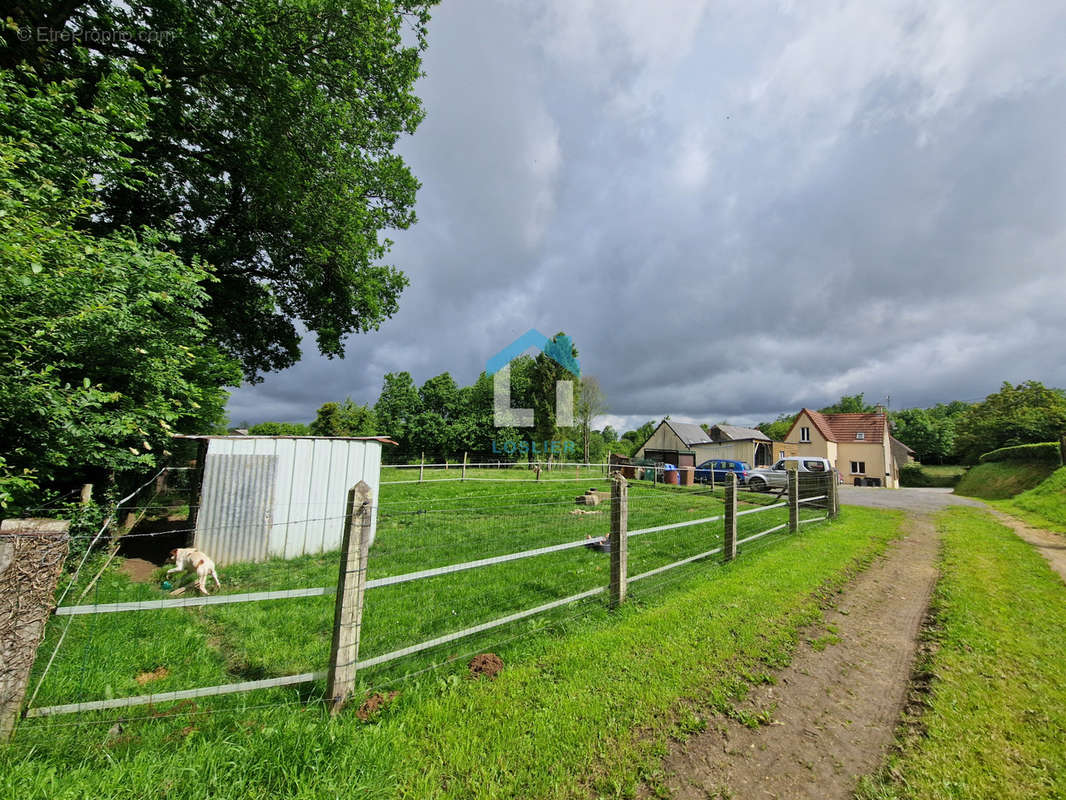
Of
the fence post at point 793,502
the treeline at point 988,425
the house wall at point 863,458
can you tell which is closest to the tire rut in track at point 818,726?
the fence post at point 793,502

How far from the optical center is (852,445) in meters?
37.7

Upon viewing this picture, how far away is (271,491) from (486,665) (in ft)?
22.2

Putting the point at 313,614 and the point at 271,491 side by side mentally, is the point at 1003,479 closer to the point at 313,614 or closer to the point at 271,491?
A: the point at 313,614

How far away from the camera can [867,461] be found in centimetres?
3678

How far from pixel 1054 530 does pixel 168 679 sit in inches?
720

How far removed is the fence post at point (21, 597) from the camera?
2.01 meters

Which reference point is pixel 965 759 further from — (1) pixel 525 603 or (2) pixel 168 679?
(2) pixel 168 679

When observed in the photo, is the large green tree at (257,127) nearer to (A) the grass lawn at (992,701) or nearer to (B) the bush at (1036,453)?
(A) the grass lawn at (992,701)

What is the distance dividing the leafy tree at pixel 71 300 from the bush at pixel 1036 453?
108ft

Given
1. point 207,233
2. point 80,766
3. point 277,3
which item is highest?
point 277,3

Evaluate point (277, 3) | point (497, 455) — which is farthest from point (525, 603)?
point (497, 455)

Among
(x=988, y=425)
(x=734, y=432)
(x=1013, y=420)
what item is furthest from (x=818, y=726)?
(x=988, y=425)

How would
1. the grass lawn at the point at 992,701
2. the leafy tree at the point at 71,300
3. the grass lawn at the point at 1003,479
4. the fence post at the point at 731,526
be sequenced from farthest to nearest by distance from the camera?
1. the grass lawn at the point at 1003,479
2. the fence post at the point at 731,526
3. the leafy tree at the point at 71,300
4. the grass lawn at the point at 992,701

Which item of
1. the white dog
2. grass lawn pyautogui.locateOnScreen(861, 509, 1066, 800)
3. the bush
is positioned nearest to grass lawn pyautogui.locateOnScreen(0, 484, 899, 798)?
the white dog
